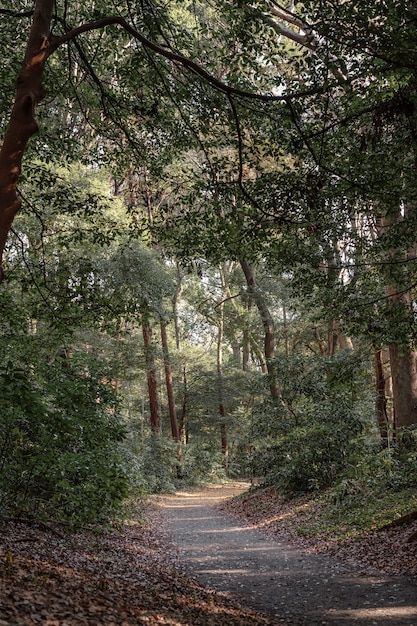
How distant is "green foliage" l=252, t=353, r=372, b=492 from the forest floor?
300 cm

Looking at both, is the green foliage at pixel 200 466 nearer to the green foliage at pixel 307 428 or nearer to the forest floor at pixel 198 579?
the green foliage at pixel 307 428

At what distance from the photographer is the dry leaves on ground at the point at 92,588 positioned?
441 cm

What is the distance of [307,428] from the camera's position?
14.6 meters

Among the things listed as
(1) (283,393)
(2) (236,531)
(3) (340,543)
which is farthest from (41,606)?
(1) (283,393)

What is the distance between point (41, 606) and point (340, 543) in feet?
20.8

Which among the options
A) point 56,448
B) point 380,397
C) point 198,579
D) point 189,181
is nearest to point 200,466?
point 380,397

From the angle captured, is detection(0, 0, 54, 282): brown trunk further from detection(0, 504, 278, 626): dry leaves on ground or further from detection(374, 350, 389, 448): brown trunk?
detection(374, 350, 389, 448): brown trunk

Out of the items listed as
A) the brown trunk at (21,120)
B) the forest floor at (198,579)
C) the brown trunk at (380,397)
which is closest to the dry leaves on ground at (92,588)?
the forest floor at (198,579)

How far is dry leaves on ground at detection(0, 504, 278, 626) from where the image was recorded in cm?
441

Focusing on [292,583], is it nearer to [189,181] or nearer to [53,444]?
[53,444]

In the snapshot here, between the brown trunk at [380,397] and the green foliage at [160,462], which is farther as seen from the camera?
the green foliage at [160,462]

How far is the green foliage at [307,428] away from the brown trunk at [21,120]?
8.61 m

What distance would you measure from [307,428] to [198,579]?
25.1 ft

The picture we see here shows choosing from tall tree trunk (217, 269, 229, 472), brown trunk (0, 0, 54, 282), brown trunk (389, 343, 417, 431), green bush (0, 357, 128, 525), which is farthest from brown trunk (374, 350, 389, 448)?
tall tree trunk (217, 269, 229, 472)
